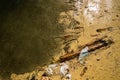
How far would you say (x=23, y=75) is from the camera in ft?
8.81

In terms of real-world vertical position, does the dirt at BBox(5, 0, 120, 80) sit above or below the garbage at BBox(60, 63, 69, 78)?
above

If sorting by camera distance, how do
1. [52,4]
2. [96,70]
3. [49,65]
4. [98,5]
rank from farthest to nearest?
[52,4]
[98,5]
[49,65]
[96,70]

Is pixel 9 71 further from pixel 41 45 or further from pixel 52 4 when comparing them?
pixel 52 4

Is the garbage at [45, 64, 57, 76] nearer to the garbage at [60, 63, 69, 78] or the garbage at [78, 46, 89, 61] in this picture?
the garbage at [60, 63, 69, 78]

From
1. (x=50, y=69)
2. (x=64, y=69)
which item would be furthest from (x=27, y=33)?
(x=64, y=69)

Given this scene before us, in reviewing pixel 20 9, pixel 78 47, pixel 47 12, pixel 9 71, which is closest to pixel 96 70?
pixel 78 47

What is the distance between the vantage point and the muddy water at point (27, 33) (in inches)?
112

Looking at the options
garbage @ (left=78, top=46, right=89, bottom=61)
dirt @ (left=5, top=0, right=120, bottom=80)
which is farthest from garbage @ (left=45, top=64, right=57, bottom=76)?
garbage @ (left=78, top=46, right=89, bottom=61)

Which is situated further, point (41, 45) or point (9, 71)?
point (41, 45)

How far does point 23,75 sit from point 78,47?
0.80 metres

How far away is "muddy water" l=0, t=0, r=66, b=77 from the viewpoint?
284 centimetres

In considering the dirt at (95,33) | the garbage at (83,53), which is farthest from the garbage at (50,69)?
the garbage at (83,53)

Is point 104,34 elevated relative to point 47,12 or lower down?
lower down

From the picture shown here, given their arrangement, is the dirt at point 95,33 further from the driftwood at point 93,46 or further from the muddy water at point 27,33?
the muddy water at point 27,33
